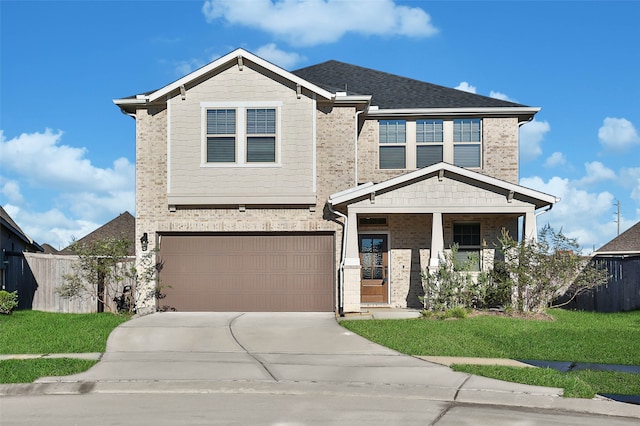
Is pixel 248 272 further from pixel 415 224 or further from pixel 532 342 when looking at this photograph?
pixel 532 342

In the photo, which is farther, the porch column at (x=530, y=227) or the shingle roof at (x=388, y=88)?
the shingle roof at (x=388, y=88)

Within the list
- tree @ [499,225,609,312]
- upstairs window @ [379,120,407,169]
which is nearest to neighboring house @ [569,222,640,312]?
tree @ [499,225,609,312]

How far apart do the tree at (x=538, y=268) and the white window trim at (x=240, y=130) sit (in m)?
6.97

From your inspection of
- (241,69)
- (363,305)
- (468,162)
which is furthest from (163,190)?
(468,162)

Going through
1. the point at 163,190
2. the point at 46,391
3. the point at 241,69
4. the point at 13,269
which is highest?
the point at 241,69

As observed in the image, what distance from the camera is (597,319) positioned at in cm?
1831

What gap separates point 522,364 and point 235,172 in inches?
431

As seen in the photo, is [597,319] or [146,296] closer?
[597,319]

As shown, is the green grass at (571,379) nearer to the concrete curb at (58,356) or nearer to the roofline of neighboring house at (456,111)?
the concrete curb at (58,356)

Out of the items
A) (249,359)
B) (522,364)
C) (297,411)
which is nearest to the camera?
(297,411)

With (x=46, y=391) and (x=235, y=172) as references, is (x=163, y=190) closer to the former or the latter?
(x=235, y=172)

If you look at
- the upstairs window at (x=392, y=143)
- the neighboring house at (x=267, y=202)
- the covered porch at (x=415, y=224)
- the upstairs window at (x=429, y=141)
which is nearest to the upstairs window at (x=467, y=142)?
the upstairs window at (x=429, y=141)

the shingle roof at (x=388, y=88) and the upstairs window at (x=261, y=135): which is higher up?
the shingle roof at (x=388, y=88)

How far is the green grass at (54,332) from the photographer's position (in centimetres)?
1353
